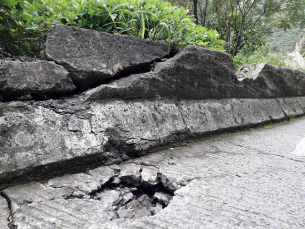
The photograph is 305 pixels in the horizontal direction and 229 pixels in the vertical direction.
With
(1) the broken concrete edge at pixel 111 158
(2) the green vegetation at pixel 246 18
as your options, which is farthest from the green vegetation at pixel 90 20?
(2) the green vegetation at pixel 246 18

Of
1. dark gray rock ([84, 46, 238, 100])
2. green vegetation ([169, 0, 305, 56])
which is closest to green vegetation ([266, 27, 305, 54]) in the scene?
green vegetation ([169, 0, 305, 56])

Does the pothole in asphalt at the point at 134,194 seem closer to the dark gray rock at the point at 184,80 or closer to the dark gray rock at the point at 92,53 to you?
the dark gray rock at the point at 184,80

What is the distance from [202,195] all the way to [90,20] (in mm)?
1602

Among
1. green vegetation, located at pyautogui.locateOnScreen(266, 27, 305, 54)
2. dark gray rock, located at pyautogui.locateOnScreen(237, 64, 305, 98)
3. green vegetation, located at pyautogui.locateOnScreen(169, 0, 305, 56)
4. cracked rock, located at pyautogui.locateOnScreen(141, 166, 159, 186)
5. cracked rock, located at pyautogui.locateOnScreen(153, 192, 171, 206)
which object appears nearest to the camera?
cracked rock, located at pyautogui.locateOnScreen(153, 192, 171, 206)

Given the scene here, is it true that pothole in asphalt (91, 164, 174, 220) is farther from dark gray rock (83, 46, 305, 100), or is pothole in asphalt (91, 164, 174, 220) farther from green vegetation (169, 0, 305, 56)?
green vegetation (169, 0, 305, 56)

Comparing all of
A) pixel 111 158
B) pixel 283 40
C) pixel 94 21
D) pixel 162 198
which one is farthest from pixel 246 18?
pixel 283 40

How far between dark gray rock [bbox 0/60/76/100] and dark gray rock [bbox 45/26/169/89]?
0.07 metres

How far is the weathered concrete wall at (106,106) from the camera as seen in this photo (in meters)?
1.14

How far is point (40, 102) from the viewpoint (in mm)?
1286

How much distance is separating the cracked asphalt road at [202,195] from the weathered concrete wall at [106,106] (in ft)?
0.39

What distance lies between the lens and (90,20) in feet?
5.85

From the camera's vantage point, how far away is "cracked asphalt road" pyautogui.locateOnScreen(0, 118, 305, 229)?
0.89 metres

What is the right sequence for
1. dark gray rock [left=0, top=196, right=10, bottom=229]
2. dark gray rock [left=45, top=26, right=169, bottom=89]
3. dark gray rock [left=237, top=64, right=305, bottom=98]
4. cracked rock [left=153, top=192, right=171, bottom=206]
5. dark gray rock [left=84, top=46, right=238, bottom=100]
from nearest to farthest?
1. dark gray rock [left=0, top=196, right=10, bottom=229]
2. cracked rock [left=153, top=192, right=171, bottom=206]
3. dark gray rock [left=45, top=26, right=169, bottom=89]
4. dark gray rock [left=84, top=46, right=238, bottom=100]
5. dark gray rock [left=237, top=64, right=305, bottom=98]

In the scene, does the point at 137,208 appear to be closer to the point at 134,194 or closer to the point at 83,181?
the point at 134,194
